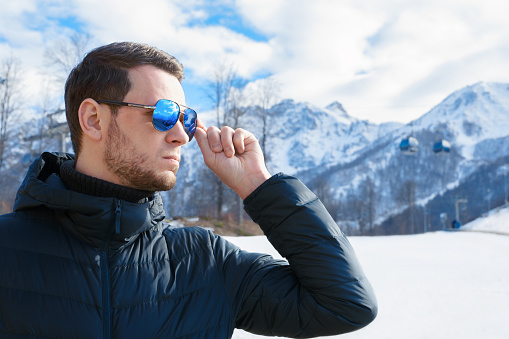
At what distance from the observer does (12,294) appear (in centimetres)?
133

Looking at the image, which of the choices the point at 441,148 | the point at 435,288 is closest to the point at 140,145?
the point at 435,288

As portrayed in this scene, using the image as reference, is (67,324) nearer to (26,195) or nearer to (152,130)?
(26,195)

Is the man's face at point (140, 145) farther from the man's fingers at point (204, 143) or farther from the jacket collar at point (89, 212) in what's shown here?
the man's fingers at point (204, 143)

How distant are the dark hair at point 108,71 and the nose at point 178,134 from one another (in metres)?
0.20

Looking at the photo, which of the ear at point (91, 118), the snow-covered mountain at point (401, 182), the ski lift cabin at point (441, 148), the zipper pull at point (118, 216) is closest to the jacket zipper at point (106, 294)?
the zipper pull at point (118, 216)

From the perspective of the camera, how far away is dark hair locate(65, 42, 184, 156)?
1.52 metres

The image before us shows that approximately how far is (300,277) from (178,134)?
730mm

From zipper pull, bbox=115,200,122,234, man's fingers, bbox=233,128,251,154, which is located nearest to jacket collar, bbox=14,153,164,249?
zipper pull, bbox=115,200,122,234

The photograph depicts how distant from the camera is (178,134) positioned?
1.59 m

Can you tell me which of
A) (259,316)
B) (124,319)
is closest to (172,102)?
(124,319)

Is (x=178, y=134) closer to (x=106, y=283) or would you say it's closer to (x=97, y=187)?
(x=97, y=187)

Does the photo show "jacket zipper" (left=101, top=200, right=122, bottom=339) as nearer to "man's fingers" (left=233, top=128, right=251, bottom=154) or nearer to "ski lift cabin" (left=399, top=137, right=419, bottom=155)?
"man's fingers" (left=233, top=128, right=251, bottom=154)

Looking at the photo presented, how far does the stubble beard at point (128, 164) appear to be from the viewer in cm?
150

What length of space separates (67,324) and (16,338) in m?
0.17
